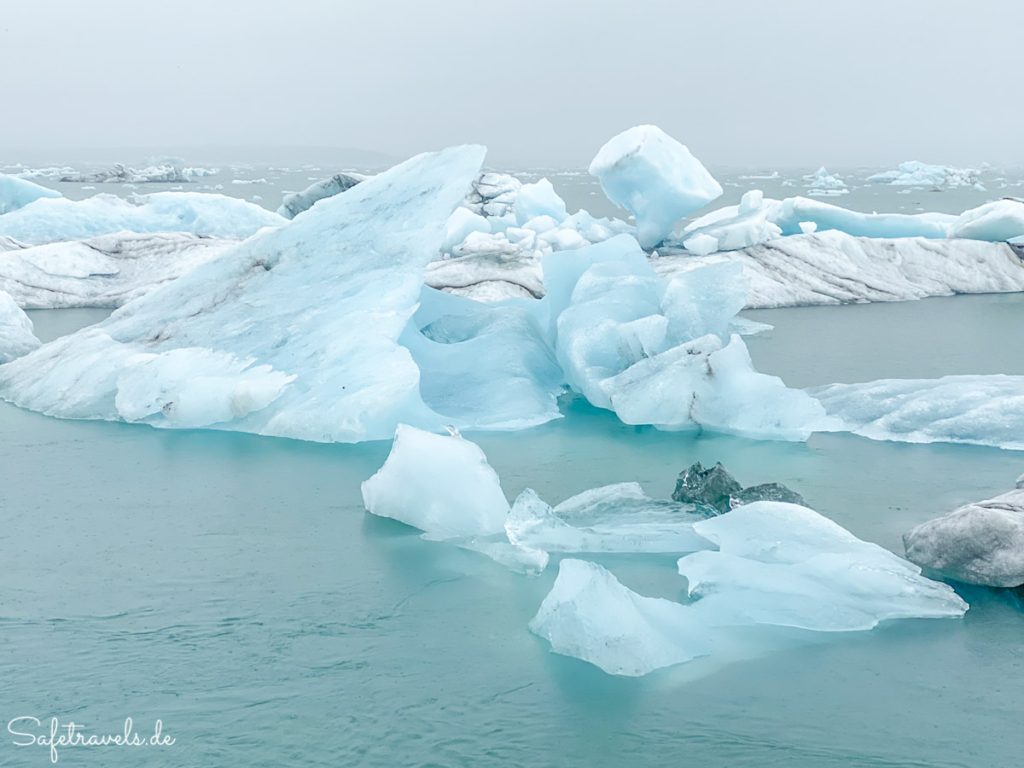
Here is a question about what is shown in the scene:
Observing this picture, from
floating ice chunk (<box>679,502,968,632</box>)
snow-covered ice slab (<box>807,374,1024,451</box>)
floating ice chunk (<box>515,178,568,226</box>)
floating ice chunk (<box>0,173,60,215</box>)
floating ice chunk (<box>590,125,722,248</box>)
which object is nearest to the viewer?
floating ice chunk (<box>679,502,968,632</box>)

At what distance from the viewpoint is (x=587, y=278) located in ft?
20.4

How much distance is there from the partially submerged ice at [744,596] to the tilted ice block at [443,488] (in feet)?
2.61

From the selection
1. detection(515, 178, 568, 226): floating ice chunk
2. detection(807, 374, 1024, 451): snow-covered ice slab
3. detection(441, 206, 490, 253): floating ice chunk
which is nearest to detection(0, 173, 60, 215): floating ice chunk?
detection(441, 206, 490, 253): floating ice chunk

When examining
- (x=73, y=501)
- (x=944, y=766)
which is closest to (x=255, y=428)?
(x=73, y=501)

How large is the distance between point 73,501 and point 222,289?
2139 millimetres

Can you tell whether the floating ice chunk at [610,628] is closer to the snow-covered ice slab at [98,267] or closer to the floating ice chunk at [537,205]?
the snow-covered ice slab at [98,267]

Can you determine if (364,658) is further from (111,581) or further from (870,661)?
(870,661)

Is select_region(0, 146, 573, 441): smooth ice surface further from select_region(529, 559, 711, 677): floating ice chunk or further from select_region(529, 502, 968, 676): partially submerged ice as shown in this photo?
select_region(529, 559, 711, 677): floating ice chunk

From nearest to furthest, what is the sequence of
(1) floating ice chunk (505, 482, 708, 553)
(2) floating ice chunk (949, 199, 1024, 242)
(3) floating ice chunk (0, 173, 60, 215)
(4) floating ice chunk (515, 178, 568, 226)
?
(1) floating ice chunk (505, 482, 708, 553) → (2) floating ice chunk (949, 199, 1024, 242) → (4) floating ice chunk (515, 178, 568, 226) → (3) floating ice chunk (0, 173, 60, 215)

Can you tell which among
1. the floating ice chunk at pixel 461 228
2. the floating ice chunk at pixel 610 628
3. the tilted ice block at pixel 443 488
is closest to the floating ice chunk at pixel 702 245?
the floating ice chunk at pixel 461 228

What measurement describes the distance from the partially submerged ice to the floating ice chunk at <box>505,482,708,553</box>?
214mm

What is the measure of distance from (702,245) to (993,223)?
319cm

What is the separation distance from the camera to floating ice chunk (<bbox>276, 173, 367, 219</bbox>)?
11.8 metres

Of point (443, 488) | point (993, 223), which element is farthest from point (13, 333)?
point (993, 223)
